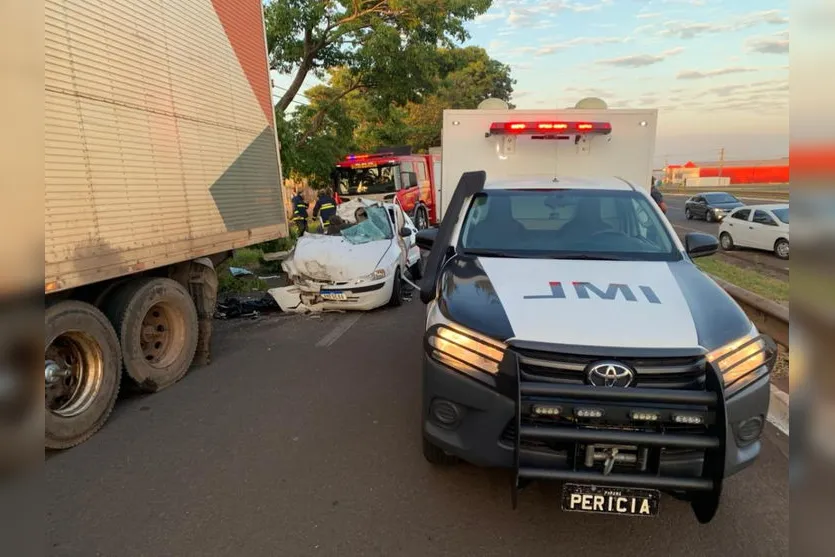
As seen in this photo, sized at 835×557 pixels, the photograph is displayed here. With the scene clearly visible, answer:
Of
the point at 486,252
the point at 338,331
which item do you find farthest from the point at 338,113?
the point at 486,252

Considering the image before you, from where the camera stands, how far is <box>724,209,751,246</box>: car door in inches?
654

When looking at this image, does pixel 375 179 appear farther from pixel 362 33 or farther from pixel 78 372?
pixel 78 372

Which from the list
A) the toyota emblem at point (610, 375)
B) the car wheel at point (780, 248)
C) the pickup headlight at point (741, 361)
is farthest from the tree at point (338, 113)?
the pickup headlight at point (741, 361)

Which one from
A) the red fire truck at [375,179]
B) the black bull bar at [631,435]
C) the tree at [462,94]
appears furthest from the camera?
the tree at [462,94]

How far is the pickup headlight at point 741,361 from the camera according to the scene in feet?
8.76

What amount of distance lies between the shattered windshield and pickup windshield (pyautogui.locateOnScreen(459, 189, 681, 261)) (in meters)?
4.54

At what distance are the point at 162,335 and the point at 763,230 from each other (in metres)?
16.4

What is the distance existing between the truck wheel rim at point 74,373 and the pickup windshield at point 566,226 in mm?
3101

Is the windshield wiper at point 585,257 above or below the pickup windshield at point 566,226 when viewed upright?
below

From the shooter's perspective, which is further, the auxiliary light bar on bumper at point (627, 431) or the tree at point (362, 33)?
the tree at point (362, 33)

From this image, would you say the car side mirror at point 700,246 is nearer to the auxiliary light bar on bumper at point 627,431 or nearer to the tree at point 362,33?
the auxiliary light bar on bumper at point 627,431

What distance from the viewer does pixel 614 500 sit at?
8.62 ft

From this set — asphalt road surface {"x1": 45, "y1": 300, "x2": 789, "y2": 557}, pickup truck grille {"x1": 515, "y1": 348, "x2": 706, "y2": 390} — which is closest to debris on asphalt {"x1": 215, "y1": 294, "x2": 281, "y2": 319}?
asphalt road surface {"x1": 45, "y1": 300, "x2": 789, "y2": 557}

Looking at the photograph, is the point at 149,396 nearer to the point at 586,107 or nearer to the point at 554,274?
the point at 554,274
